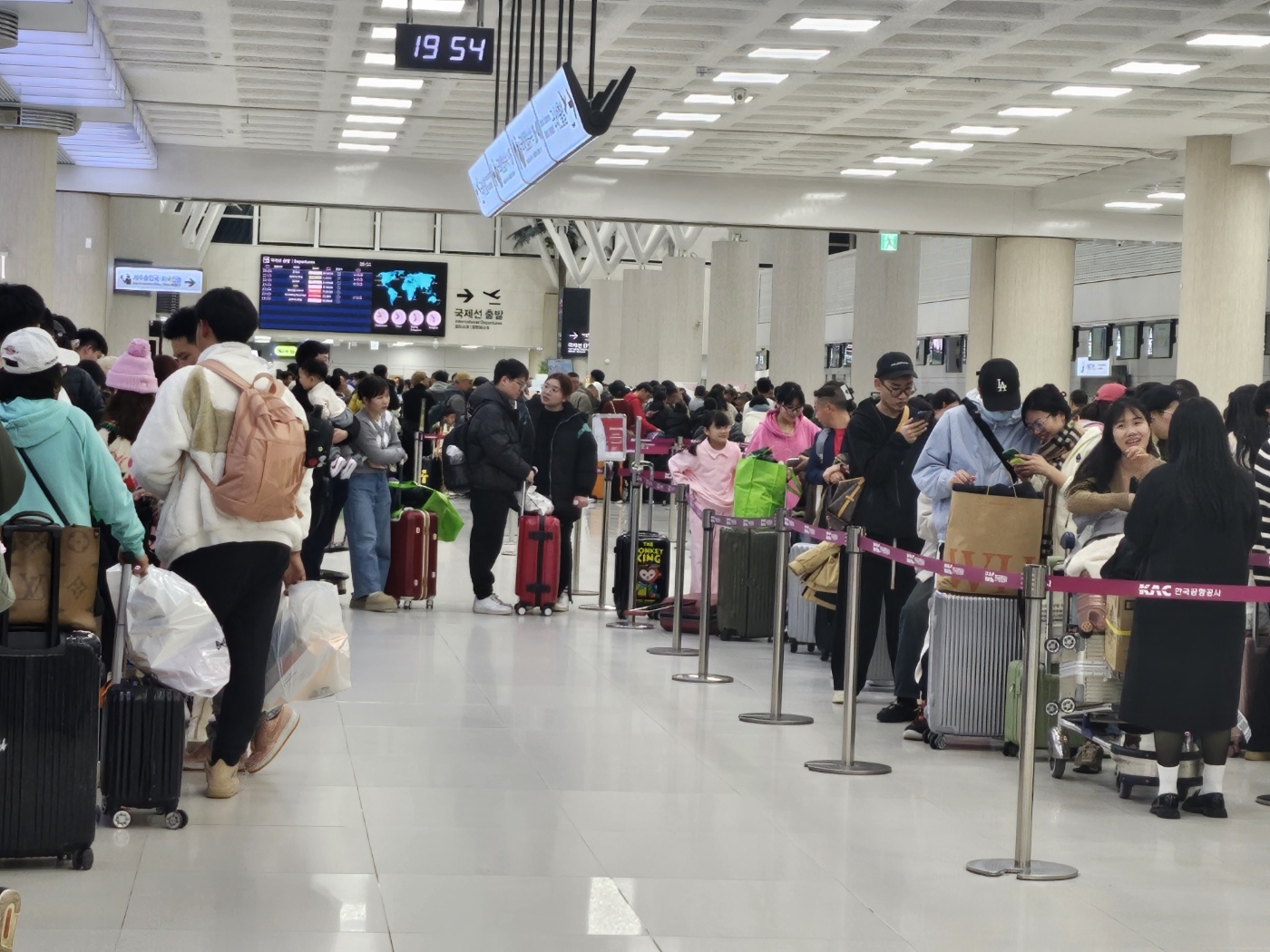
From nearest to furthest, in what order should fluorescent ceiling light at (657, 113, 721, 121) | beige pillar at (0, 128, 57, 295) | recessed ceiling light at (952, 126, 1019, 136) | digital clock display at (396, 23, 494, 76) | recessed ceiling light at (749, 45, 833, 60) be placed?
digital clock display at (396, 23, 494, 76), recessed ceiling light at (749, 45, 833, 60), beige pillar at (0, 128, 57, 295), fluorescent ceiling light at (657, 113, 721, 121), recessed ceiling light at (952, 126, 1019, 136)

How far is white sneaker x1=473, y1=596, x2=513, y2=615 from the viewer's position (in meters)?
12.4

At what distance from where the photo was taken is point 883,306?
3095cm

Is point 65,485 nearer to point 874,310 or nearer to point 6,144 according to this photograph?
point 6,144

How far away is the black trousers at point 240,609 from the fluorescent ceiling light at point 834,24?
954cm

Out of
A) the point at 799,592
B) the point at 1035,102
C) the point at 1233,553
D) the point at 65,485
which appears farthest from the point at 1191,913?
the point at 1035,102

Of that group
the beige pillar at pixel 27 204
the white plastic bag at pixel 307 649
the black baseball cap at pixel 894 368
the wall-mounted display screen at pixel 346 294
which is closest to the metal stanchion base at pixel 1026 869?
the white plastic bag at pixel 307 649

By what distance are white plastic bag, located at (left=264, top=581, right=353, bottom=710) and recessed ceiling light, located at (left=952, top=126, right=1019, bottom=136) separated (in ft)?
48.6

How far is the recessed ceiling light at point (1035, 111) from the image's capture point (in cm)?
1811

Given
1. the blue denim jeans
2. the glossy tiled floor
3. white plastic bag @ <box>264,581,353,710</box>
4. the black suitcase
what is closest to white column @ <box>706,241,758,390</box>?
the black suitcase

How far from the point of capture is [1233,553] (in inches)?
250

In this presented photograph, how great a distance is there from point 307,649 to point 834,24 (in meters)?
9.71

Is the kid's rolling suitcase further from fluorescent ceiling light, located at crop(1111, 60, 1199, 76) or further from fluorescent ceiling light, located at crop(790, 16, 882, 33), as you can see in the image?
fluorescent ceiling light, located at crop(1111, 60, 1199, 76)

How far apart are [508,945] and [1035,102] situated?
→ 15.1 meters

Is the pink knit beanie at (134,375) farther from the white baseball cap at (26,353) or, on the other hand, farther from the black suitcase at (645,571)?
the black suitcase at (645,571)
